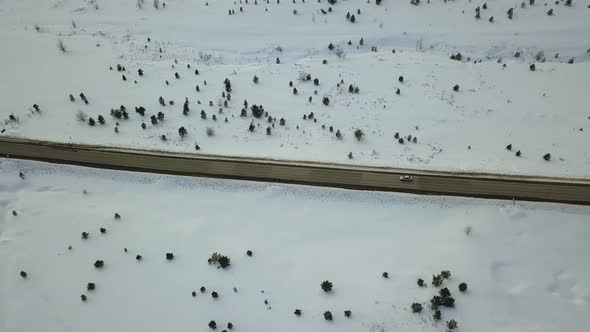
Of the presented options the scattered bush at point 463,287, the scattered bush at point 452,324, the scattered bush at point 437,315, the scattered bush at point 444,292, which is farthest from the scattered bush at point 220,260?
the scattered bush at point 463,287

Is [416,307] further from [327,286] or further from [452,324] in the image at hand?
[327,286]

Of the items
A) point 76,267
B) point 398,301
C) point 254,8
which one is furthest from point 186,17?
point 398,301

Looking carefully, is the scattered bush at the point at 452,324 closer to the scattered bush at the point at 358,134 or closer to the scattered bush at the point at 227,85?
the scattered bush at the point at 358,134

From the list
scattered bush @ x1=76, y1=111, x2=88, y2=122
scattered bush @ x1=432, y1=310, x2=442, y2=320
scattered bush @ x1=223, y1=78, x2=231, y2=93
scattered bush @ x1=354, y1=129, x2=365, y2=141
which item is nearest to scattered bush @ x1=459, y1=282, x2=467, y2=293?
scattered bush @ x1=432, y1=310, x2=442, y2=320

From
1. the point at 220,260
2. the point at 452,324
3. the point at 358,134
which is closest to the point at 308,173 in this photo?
the point at 358,134

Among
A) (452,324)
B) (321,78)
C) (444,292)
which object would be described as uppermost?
(321,78)

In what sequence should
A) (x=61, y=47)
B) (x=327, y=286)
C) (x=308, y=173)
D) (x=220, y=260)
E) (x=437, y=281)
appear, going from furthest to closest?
(x=61, y=47) → (x=308, y=173) → (x=220, y=260) → (x=327, y=286) → (x=437, y=281)
